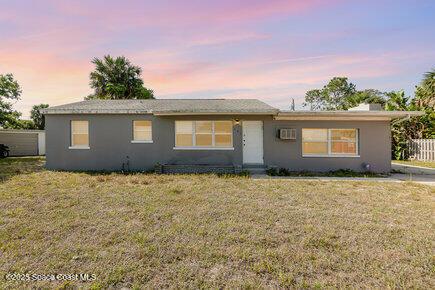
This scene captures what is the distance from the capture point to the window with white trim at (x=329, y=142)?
1162cm

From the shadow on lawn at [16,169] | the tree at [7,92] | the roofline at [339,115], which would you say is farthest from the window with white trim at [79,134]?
the tree at [7,92]

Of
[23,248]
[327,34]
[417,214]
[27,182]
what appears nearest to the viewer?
[23,248]

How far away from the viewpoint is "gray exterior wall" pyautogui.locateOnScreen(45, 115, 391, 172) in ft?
37.3

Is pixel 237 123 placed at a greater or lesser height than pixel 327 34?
lesser

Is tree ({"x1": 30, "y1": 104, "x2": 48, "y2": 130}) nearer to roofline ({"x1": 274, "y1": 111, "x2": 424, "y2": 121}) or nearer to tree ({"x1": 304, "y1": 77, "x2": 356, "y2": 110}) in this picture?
roofline ({"x1": 274, "y1": 111, "x2": 424, "y2": 121})

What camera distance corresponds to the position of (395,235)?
4.23 m

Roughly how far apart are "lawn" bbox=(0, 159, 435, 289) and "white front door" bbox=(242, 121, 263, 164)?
428 centimetres

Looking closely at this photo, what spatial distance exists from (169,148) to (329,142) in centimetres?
793

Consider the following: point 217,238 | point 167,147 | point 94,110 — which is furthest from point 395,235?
point 94,110

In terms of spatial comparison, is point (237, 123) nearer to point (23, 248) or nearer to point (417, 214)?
point (417, 214)

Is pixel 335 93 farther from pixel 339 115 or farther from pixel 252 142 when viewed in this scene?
pixel 252 142

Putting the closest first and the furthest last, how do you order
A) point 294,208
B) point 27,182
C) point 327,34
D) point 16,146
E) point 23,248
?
point 23,248, point 294,208, point 27,182, point 327,34, point 16,146

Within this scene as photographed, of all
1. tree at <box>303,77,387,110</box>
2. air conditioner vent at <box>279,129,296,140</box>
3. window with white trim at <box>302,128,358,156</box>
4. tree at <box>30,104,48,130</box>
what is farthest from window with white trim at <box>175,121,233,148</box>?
tree at <box>30,104,48,130</box>

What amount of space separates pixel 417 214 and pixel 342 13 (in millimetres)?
7591
